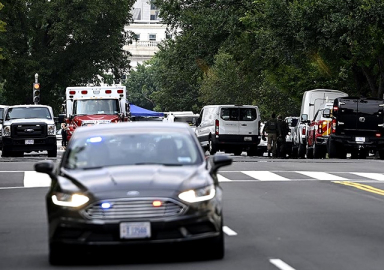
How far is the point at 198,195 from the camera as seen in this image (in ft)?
36.6

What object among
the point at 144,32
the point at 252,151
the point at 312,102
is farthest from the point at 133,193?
the point at 144,32

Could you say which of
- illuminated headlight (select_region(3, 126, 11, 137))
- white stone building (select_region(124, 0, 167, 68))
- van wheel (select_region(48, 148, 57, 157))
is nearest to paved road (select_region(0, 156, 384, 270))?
illuminated headlight (select_region(3, 126, 11, 137))

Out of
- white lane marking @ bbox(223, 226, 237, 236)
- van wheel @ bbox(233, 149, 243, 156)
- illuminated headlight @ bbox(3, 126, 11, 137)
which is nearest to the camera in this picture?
white lane marking @ bbox(223, 226, 237, 236)

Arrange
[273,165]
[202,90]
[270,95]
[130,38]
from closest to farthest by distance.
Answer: [273,165] < [270,95] < [130,38] < [202,90]

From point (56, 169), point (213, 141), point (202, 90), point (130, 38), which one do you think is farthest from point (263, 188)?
point (202, 90)

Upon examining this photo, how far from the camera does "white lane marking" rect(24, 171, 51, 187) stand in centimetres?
2434

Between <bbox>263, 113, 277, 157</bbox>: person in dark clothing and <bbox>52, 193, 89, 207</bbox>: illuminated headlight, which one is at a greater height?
<bbox>52, 193, 89, 207</bbox>: illuminated headlight

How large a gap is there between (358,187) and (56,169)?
38.5ft

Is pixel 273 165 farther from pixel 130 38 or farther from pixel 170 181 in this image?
pixel 130 38

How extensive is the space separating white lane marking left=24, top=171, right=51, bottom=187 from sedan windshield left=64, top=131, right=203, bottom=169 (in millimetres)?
11834

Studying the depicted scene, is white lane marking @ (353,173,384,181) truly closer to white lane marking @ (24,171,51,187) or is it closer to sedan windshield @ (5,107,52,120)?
white lane marking @ (24,171,51,187)

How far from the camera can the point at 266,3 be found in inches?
1852

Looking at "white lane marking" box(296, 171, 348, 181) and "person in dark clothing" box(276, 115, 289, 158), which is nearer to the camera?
"white lane marking" box(296, 171, 348, 181)

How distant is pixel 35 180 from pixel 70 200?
14.5 metres
